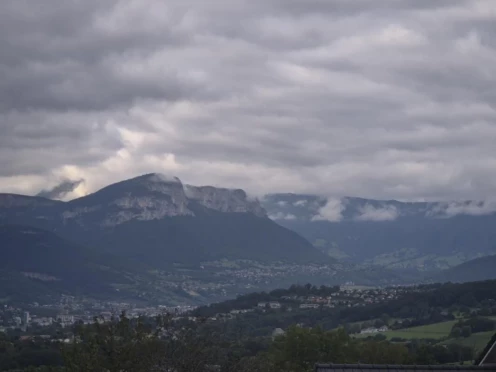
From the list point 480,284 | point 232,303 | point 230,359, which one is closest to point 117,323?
point 230,359

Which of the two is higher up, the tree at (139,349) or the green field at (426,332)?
the tree at (139,349)

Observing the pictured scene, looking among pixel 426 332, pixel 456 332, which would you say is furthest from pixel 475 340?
pixel 426 332

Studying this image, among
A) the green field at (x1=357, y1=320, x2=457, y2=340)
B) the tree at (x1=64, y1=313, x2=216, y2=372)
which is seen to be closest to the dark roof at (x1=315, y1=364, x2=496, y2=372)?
the tree at (x1=64, y1=313, x2=216, y2=372)

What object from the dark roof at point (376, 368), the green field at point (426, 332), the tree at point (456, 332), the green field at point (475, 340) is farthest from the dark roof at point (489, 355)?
the green field at point (426, 332)

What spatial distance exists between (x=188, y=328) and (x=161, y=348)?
2214 mm

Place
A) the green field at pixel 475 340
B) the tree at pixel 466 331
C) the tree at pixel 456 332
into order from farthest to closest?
the tree at pixel 466 331 → the tree at pixel 456 332 → the green field at pixel 475 340

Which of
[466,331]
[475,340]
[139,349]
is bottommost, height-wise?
[475,340]

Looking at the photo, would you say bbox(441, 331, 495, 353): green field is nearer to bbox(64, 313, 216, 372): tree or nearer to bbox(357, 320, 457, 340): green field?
bbox(357, 320, 457, 340): green field

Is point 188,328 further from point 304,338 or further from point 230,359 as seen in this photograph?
point 304,338

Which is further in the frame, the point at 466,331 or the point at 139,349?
the point at 466,331

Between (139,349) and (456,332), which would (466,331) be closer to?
(456,332)

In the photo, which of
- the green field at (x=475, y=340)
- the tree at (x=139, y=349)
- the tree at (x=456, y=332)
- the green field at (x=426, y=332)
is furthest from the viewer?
the green field at (x=426, y=332)

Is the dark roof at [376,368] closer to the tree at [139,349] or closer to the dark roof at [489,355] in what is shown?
the dark roof at [489,355]

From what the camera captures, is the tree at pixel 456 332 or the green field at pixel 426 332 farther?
the green field at pixel 426 332
